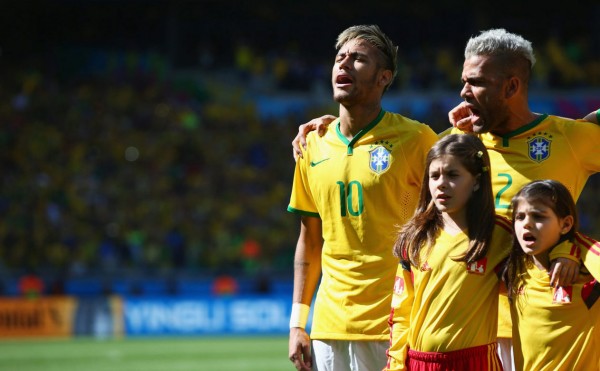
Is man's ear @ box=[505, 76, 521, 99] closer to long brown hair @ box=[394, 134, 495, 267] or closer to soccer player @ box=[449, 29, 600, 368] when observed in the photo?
soccer player @ box=[449, 29, 600, 368]

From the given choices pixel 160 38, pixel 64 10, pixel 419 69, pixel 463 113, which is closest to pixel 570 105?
pixel 419 69

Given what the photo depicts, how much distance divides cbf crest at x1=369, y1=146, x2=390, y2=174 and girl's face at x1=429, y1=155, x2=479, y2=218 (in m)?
0.47

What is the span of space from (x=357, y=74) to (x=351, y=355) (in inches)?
48.9

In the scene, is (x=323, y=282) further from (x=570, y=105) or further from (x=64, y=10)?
(x=64, y=10)

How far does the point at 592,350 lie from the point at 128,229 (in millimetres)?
17687

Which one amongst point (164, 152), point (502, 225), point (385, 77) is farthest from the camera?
point (164, 152)

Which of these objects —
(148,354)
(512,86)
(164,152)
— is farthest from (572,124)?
(164,152)

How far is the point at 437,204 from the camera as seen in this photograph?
4.05 meters

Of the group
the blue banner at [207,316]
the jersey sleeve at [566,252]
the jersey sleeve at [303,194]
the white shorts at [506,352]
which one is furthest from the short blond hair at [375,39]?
the blue banner at [207,316]

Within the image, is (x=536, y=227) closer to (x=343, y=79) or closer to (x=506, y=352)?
(x=506, y=352)

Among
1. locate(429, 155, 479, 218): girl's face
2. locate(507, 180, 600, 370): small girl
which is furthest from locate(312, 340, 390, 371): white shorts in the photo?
locate(429, 155, 479, 218): girl's face

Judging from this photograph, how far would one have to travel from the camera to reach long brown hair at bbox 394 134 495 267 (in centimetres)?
401

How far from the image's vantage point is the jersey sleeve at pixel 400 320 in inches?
159

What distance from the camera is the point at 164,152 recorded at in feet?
76.1
